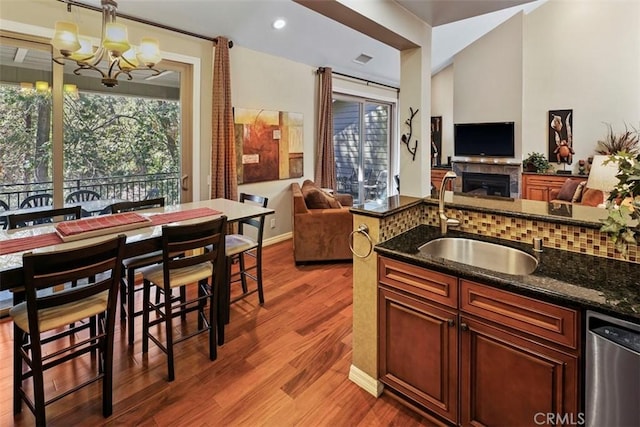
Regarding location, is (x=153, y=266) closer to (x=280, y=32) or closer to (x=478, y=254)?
(x=478, y=254)

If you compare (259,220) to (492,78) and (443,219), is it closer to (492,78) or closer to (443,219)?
(443,219)

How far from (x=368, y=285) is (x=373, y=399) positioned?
0.66m

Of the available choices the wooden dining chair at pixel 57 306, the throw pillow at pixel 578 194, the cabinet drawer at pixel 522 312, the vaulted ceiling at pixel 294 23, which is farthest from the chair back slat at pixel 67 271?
the throw pillow at pixel 578 194

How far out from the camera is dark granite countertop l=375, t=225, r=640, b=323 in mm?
1284

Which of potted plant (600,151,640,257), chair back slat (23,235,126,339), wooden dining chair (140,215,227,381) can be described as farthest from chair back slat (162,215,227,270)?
potted plant (600,151,640,257)

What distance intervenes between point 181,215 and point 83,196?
1345mm

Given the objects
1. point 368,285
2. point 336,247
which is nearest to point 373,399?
point 368,285

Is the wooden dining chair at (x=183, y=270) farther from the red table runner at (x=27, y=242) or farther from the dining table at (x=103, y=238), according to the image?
the red table runner at (x=27, y=242)

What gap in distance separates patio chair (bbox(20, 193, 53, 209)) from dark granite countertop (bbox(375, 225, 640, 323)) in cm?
307

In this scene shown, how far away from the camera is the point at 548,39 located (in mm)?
6340

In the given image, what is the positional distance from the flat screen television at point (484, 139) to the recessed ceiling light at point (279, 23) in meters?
4.44

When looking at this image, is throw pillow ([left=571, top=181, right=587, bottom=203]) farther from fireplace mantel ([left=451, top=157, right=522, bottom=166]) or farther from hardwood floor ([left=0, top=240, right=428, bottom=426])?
hardwood floor ([left=0, top=240, right=428, bottom=426])

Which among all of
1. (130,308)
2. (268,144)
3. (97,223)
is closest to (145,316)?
(130,308)

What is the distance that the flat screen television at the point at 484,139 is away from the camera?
664cm
